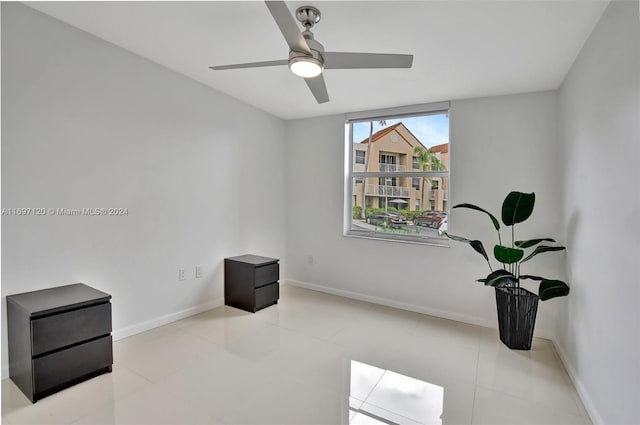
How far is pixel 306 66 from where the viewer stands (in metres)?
1.86

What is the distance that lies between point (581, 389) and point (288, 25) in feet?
9.36

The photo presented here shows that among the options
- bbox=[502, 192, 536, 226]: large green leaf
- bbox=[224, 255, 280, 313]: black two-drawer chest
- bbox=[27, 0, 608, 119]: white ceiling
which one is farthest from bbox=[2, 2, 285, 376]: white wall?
bbox=[502, 192, 536, 226]: large green leaf

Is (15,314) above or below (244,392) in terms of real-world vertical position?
above

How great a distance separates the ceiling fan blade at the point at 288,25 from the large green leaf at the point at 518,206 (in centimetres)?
209

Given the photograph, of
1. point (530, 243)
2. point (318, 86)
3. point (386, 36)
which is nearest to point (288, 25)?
point (318, 86)

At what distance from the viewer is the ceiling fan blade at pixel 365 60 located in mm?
1786

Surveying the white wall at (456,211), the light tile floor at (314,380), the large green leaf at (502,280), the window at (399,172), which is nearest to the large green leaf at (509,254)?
the large green leaf at (502,280)

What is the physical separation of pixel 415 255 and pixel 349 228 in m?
0.99

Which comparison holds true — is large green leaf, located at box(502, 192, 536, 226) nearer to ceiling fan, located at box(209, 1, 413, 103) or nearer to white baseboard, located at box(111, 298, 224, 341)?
ceiling fan, located at box(209, 1, 413, 103)

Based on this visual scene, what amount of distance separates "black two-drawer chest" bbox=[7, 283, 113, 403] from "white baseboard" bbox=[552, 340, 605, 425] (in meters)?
3.09

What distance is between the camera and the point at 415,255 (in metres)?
3.62

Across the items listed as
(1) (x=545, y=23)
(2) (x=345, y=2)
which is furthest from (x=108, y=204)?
(1) (x=545, y=23)

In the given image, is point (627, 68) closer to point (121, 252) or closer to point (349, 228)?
point (349, 228)

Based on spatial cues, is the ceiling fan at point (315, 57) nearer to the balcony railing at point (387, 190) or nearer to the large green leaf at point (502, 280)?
the large green leaf at point (502, 280)
